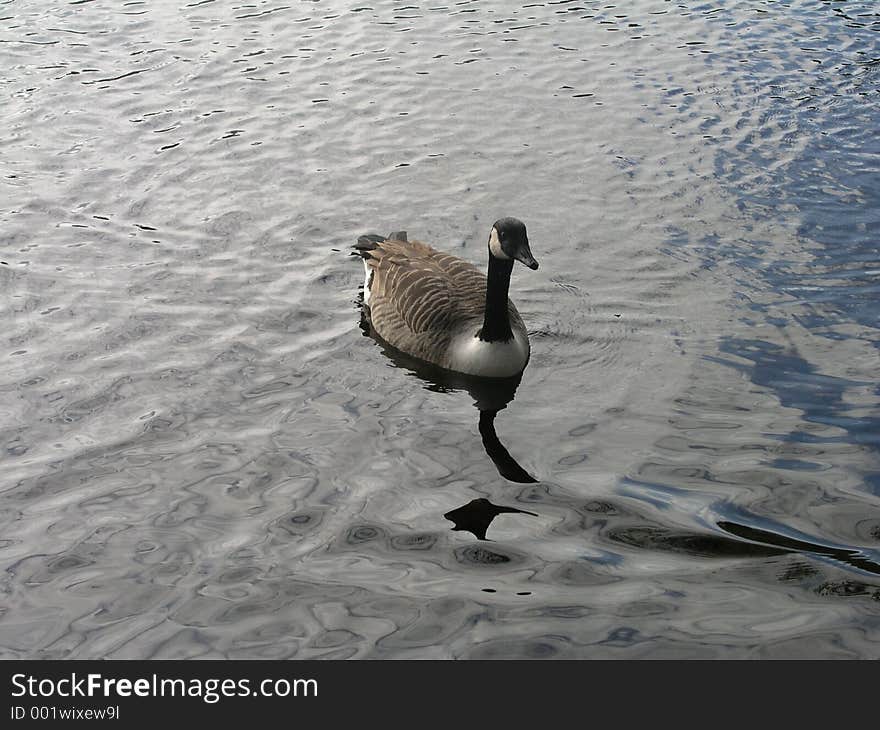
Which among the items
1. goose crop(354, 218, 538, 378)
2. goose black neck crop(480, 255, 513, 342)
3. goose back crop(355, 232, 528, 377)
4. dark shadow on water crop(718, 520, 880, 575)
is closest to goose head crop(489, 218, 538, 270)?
goose crop(354, 218, 538, 378)

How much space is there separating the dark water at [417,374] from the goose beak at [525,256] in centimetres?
119

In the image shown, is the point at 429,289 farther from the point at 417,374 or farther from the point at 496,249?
the point at 496,249

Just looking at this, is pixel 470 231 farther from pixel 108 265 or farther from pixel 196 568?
pixel 196 568

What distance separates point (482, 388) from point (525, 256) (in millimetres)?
1327

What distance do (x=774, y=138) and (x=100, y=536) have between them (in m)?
11.0

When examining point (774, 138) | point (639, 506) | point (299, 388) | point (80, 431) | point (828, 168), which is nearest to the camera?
point (639, 506)

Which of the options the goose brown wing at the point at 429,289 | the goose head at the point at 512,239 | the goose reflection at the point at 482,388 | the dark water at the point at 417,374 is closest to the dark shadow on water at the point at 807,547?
the dark water at the point at 417,374

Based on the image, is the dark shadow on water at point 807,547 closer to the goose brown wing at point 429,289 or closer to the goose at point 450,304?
the goose at point 450,304

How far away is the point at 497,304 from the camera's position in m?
10.6

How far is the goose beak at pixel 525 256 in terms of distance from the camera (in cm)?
1012

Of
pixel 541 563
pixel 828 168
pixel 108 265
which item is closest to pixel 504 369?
pixel 541 563

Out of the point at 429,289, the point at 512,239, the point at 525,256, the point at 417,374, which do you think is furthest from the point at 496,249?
the point at 417,374
